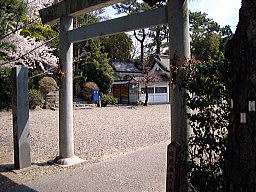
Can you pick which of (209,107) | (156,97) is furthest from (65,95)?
(156,97)

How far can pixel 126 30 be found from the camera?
3.72 meters

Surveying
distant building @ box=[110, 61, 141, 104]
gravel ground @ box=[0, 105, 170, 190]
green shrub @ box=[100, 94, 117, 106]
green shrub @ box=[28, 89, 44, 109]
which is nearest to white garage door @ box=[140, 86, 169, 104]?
distant building @ box=[110, 61, 141, 104]

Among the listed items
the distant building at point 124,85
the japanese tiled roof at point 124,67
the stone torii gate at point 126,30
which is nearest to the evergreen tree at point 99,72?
the distant building at point 124,85

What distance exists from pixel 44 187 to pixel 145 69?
17.2 meters

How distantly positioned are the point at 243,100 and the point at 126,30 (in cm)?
224

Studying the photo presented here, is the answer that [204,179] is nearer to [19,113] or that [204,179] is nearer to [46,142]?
[19,113]

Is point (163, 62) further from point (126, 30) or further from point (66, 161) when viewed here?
point (126, 30)

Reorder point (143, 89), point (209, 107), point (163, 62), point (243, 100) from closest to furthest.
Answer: point (243, 100) → point (209, 107) → point (143, 89) → point (163, 62)

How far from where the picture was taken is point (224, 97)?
2445 millimetres

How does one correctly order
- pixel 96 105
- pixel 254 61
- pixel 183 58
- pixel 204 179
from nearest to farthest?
pixel 254 61
pixel 204 179
pixel 183 58
pixel 96 105

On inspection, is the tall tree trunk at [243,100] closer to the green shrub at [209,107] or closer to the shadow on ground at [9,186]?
the green shrub at [209,107]

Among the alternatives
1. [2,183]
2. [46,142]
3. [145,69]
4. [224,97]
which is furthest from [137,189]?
[145,69]

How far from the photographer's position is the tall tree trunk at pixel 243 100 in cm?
199

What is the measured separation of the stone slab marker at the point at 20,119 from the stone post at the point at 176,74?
117 inches
